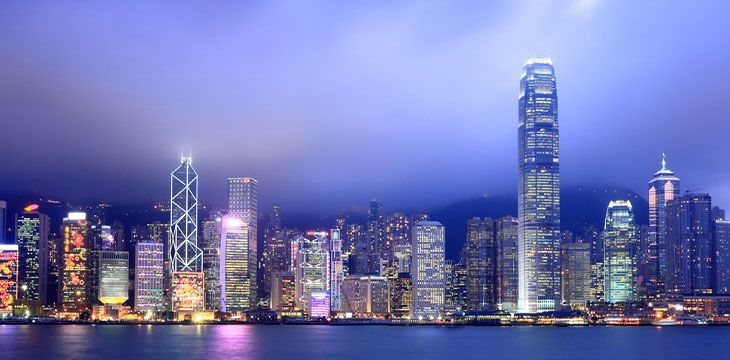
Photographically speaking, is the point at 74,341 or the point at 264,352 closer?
the point at 264,352

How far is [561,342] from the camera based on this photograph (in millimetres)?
144500

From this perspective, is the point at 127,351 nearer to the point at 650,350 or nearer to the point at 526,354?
the point at 526,354

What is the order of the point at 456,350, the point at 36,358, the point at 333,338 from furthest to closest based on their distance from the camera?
1. the point at 333,338
2. the point at 456,350
3. the point at 36,358

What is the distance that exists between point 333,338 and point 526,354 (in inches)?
1844

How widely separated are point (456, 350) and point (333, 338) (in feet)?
121

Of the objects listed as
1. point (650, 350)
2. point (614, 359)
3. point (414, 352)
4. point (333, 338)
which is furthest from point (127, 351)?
point (650, 350)

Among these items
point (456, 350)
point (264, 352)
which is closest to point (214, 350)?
point (264, 352)

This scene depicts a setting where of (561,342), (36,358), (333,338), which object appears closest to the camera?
(36,358)

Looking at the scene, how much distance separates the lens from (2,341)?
444ft

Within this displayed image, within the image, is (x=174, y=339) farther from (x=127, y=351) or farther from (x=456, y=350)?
(x=456, y=350)

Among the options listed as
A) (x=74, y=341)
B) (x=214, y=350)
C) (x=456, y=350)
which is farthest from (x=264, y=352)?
(x=74, y=341)

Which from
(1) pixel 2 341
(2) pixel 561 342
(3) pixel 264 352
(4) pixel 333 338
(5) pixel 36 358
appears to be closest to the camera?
(5) pixel 36 358

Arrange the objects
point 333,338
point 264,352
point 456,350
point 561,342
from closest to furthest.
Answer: point 264,352 < point 456,350 < point 561,342 < point 333,338

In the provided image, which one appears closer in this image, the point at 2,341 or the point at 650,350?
the point at 650,350
